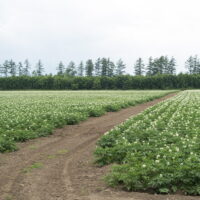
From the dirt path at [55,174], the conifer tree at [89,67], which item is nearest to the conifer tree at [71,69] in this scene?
the conifer tree at [89,67]

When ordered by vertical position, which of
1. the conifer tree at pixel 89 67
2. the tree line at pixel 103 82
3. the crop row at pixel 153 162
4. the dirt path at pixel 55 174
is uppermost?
the conifer tree at pixel 89 67

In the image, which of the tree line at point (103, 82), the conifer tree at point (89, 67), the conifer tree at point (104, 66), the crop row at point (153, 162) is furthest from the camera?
the conifer tree at point (89, 67)

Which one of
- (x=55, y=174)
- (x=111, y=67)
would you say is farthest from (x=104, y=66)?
(x=55, y=174)

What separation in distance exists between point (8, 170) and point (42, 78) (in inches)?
4177

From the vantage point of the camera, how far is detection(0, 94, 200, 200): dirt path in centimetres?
709

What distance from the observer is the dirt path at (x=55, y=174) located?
279 inches

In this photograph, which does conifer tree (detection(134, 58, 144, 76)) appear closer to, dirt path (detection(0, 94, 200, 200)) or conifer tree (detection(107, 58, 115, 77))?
conifer tree (detection(107, 58, 115, 77))

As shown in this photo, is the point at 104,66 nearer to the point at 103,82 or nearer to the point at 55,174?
the point at 103,82

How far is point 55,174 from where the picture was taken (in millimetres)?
8719

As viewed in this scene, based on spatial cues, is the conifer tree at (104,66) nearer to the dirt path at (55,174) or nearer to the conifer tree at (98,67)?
the conifer tree at (98,67)

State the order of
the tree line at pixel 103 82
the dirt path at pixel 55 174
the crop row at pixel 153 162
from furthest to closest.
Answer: the tree line at pixel 103 82, the crop row at pixel 153 162, the dirt path at pixel 55 174

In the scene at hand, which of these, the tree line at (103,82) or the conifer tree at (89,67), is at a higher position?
the conifer tree at (89,67)

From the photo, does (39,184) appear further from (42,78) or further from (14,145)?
(42,78)

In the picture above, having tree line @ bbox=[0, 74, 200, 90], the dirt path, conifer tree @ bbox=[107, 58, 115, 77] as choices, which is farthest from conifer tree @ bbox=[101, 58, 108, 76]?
the dirt path
